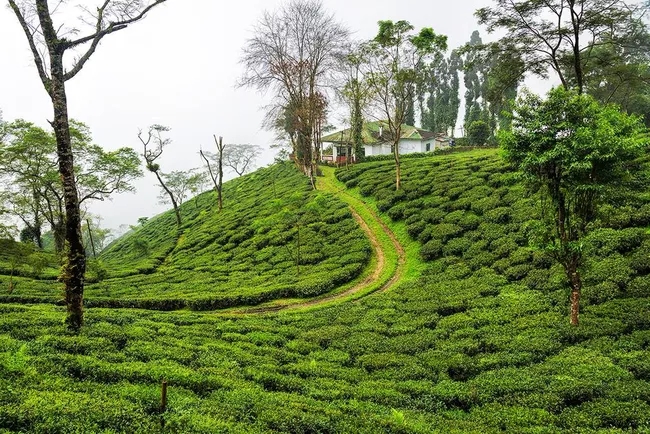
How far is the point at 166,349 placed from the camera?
34.2 feet

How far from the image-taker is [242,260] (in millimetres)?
27266

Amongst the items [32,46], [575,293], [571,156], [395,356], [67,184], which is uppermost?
[32,46]

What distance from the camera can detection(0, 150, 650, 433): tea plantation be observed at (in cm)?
729

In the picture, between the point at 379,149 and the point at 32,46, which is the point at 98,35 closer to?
the point at 32,46

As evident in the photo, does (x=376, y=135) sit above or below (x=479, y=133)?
above

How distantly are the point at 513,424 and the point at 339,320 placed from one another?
26.8 ft

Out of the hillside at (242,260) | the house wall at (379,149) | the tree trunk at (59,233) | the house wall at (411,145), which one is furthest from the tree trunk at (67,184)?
the house wall at (411,145)

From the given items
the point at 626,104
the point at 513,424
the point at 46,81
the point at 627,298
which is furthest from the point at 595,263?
the point at 626,104

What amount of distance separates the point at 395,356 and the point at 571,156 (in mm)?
7635

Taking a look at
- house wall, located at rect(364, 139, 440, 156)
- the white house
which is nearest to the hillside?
the white house

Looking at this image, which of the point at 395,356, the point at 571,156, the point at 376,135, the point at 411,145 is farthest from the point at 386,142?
the point at 395,356

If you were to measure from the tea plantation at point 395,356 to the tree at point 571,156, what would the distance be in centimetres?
77

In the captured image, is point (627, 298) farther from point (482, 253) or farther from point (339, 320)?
point (339, 320)

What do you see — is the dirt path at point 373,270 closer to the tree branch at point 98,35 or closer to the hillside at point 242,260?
the hillside at point 242,260
